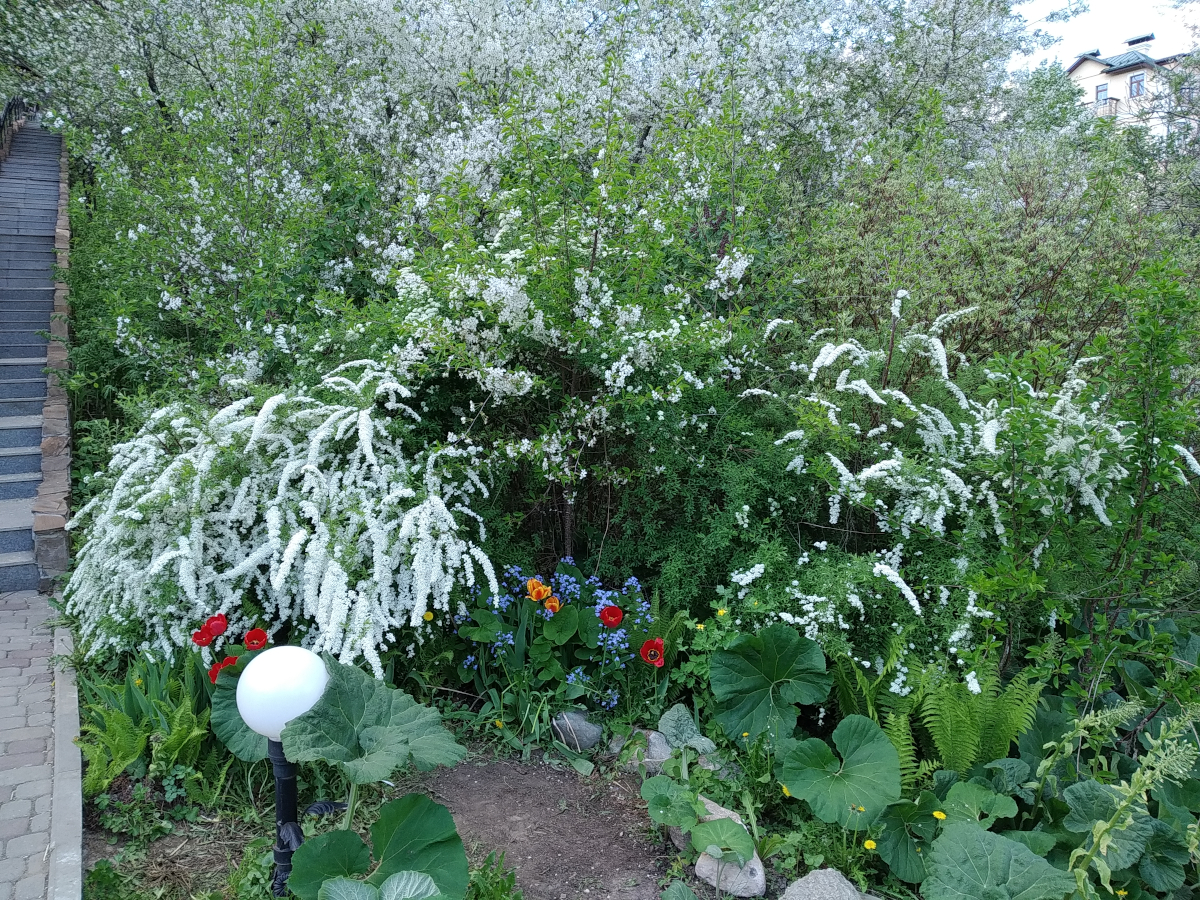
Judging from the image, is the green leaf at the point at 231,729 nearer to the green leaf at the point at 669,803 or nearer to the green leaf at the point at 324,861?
the green leaf at the point at 324,861

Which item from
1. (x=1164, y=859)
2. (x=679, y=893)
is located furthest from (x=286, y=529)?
(x=1164, y=859)

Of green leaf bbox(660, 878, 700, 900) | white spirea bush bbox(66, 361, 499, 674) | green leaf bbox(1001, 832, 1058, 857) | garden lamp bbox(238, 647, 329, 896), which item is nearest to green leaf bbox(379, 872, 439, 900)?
garden lamp bbox(238, 647, 329, 896)

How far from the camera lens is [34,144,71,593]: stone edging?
4.75 m

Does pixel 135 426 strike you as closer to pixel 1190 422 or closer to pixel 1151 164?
pixel 1190 422

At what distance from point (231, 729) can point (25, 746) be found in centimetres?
127

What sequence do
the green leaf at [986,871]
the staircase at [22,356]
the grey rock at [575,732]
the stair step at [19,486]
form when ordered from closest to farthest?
1. the green leaf at [986,871]
2. the grey rock at [575,732]
3. the staircase at [22,356]
4. the stair step at [19,486]

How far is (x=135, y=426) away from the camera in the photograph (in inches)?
197

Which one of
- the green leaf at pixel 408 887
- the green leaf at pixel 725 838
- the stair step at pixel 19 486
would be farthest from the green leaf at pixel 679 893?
the stair step at pixel 19 486

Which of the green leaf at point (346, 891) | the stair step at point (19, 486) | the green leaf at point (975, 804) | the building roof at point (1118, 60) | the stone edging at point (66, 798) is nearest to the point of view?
the green leaf at point (346, 891)

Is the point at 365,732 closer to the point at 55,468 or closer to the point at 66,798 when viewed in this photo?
the point at 66,798

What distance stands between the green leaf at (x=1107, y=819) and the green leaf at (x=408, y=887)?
211 cm

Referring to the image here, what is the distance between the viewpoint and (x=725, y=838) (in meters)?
2.51

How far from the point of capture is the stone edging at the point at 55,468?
4750mm

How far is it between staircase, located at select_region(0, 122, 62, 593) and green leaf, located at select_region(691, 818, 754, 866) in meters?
4.54
